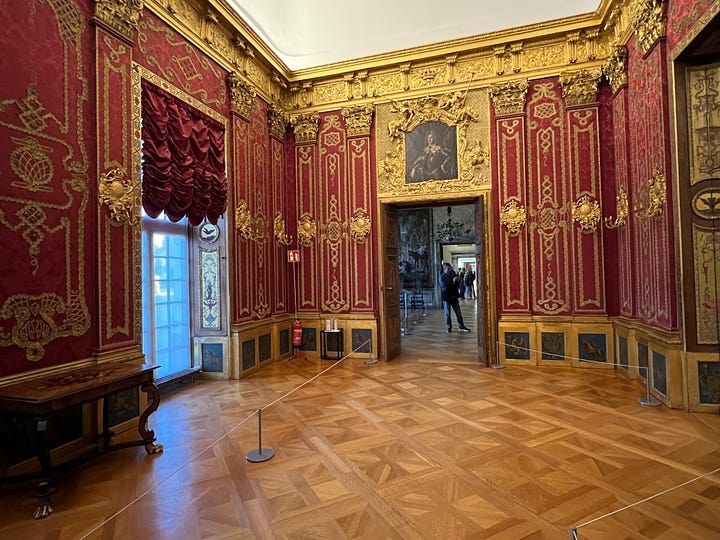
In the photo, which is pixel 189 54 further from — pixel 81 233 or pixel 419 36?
pixel 419 36

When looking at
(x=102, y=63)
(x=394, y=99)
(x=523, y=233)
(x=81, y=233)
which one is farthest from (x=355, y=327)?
(x=102, y=63)

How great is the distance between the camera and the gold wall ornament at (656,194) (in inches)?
169

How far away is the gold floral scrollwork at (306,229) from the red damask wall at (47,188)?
12.6 feet

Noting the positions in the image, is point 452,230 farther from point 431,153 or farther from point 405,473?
point 405,473

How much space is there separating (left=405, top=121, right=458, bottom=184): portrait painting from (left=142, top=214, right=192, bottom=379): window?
373 cm

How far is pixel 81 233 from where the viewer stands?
347 centimetres

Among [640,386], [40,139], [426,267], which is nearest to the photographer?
[40,139]

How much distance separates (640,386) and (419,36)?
6.19 metres

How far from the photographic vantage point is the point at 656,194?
4.43m

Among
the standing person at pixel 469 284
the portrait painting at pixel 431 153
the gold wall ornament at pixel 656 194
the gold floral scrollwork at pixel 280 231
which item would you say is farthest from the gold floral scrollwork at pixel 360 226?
the standing person at pixel 469 284

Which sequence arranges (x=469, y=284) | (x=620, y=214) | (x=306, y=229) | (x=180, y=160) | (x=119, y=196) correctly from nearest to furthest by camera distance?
(x=119, y=196) < (x=180, y=160) < (x=620, y=214) < (x=306, y=229) < (x=469, y=284)

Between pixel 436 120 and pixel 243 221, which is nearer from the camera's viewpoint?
pixel 243 221

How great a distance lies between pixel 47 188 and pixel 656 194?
19.4 ft

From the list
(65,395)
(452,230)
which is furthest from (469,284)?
(65,395)
